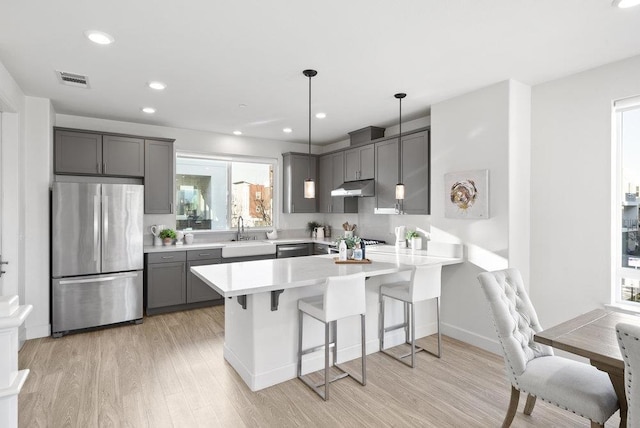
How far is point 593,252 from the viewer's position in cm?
304

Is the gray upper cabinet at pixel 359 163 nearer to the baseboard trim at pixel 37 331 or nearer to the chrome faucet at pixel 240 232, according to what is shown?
the chrome faucet at pixel 240 232

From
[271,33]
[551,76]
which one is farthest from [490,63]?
[271,33]

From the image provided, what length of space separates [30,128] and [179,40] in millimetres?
2512

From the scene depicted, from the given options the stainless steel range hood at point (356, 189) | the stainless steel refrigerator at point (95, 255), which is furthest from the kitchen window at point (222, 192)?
the stainless steel range hood at point (356, 189)

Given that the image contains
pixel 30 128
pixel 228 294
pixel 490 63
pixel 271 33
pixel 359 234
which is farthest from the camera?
pixel 359 234

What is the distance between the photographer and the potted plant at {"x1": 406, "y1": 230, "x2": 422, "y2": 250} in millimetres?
4410

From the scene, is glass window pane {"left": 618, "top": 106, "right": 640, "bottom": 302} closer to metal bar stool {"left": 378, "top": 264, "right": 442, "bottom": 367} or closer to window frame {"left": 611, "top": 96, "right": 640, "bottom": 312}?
window frame {"left": 611, "top": 96, "right": 640, "bottom": 312}

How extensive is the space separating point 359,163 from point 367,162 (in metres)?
0.19

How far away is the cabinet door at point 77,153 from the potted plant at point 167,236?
1.15 metres

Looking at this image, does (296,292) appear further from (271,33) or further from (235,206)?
(235,206)

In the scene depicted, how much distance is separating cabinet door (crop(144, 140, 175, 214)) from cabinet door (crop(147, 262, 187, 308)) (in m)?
0.80

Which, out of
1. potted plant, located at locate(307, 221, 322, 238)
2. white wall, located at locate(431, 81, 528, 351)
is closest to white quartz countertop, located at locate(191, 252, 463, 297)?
white wall, located at locate(431, 81, 528, 351)

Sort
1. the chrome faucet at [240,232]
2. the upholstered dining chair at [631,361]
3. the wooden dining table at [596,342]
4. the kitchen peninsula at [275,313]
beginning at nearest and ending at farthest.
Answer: the upholstered dining chair at [631,361] < the wooden dining table at [596,342] < the kitchen peninsula at [275,313] < the chrome faucet at [240,232]

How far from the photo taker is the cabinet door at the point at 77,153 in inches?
166
